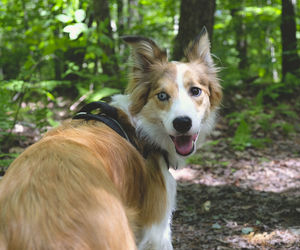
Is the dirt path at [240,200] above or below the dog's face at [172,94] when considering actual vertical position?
below

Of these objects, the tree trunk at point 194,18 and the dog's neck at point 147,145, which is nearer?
the dog's neck at point 147,145

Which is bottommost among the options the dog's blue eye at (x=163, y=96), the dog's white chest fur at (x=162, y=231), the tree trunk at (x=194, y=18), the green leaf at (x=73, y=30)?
the dog's white chest fur at (x=162, y=231)

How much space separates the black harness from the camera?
2904 millimetres

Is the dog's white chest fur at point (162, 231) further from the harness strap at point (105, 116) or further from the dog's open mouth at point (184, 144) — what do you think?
the harness strap at point (105, 116)

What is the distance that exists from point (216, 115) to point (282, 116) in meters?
4.90

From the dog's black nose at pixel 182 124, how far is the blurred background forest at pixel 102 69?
2.20 m

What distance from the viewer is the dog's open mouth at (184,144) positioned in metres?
3.14

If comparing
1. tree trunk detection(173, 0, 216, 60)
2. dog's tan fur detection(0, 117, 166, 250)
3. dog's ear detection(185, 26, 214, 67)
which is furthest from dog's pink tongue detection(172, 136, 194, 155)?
tree trunk detection(173, 0, 216, 60)

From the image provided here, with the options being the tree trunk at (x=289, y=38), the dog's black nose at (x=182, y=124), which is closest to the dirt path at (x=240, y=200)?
the dog's black nose at (x=182, y=124)

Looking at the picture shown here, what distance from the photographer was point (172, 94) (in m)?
3.17

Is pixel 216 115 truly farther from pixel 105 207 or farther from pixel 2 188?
pixel 2 188

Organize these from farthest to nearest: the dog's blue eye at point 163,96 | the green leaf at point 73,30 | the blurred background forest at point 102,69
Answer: the blurred background forest at point 102,69
the green leaf at point 73,30
the dog's blue eye at point 163,96

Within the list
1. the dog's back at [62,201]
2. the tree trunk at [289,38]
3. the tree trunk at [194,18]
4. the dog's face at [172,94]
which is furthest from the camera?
the tree trunk at [289,38]

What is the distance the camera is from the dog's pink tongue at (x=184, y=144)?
3.14 meters
